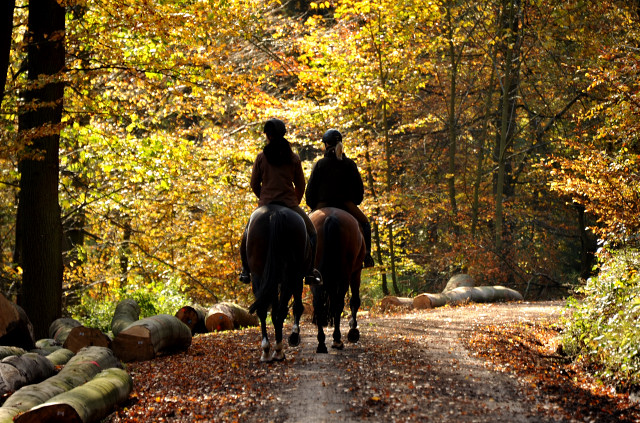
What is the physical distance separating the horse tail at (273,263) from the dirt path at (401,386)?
86 cm

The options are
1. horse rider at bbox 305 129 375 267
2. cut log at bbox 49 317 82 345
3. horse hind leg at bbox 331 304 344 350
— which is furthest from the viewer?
cut log at bbox 49 317 82 345

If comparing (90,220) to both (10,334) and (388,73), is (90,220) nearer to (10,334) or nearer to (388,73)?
(388,73)

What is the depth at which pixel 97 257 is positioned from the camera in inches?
840

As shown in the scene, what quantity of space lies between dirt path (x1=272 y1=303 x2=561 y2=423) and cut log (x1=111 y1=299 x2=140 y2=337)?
352 cm

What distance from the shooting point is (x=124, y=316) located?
40.7 feet

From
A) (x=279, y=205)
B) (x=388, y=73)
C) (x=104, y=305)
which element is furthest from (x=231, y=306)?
(x=388, y=73)

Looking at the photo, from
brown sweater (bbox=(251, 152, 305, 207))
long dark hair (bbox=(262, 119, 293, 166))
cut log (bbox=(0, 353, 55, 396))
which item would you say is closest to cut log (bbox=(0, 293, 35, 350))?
cut log (bbox=(0, 353, 55, 396))

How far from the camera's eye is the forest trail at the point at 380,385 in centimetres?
582

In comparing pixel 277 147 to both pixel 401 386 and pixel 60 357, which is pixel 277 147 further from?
pixel 60 357

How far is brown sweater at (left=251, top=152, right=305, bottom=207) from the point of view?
8375 mm

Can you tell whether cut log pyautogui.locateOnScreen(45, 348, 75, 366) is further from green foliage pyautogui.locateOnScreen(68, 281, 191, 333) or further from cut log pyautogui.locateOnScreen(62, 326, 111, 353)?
green foliage pyautogui.locateOnScreen(68, 281, 191, 333)

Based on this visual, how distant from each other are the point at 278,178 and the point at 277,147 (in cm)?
37

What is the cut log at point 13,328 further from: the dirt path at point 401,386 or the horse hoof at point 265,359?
the dirt path at point 401,386

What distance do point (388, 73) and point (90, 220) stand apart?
9438 mm
